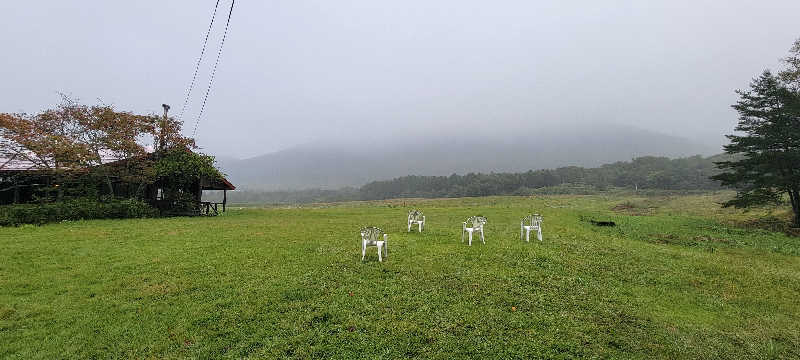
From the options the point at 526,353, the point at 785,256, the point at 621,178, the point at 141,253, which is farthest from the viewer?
the point at 621,178

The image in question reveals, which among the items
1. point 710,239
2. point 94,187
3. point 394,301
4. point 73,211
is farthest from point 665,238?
point 94,187

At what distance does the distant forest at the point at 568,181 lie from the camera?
88312 millimetres

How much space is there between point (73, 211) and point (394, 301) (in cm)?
2190

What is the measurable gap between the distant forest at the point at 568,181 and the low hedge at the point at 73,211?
82458 millimetres

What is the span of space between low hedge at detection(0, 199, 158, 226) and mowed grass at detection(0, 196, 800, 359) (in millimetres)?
6842

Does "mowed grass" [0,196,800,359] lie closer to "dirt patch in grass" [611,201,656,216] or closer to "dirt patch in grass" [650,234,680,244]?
"dirt patch in grass" [650,234,680,244]

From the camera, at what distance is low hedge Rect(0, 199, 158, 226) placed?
1710cm

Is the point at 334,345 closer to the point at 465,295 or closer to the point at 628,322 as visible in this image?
the point at 465,295

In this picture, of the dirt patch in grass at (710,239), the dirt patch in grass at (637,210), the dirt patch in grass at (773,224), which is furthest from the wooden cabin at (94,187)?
the dirt patch in grass at (773,224)

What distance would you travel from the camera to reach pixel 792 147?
19531 millimetres

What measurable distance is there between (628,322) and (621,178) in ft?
376

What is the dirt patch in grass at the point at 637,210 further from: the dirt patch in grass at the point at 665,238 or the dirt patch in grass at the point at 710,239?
the dirt patch in grass at the point at 665,238

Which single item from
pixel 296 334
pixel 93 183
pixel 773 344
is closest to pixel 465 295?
pixel 296 334

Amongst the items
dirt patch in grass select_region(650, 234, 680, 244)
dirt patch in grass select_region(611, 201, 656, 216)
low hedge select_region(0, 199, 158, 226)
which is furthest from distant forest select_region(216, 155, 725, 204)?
low hedge select_region(0, 199, 158, 226)
